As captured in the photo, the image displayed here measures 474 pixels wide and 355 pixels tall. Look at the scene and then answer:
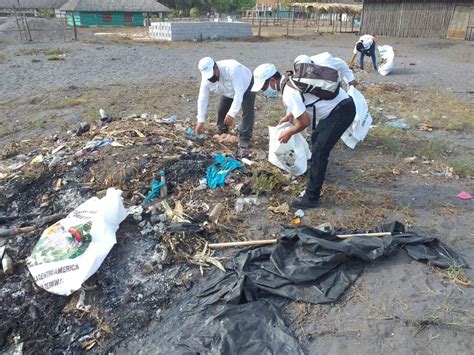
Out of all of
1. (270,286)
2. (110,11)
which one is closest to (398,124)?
(270,286)

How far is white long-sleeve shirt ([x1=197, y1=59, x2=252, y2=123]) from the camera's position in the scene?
4.71 m

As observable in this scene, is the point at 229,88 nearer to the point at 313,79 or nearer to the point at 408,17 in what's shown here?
the point at 313,79

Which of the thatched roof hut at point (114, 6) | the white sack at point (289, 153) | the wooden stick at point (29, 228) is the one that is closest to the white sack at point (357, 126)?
the white sack at point (289, 153)

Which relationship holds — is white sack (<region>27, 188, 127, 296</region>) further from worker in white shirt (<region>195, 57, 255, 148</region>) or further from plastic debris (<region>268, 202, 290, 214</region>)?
worker in white shirt (<region>195, 57, 255, 148</region>)

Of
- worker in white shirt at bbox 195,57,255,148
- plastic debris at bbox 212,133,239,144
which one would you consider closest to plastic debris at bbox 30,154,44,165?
worker in white shirt at bbox 195,57,255,148

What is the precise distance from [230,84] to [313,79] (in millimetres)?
1760

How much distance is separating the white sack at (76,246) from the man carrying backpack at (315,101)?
1.74 m

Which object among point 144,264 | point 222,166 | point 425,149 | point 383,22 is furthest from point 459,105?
point 383,22

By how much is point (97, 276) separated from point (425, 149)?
15.5 ft

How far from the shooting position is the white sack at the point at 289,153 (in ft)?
13.5

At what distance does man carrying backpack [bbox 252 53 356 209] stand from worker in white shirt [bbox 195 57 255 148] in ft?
3.52

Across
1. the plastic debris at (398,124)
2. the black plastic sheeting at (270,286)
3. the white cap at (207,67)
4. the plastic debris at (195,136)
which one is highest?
the white cap at (207,67)

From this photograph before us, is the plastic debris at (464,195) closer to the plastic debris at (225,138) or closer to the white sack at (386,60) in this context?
the plastic debris at (225,138)

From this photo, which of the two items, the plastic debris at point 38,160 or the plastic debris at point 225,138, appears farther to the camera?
the plastic debris at point 225,138
